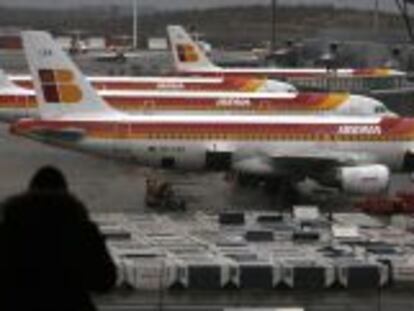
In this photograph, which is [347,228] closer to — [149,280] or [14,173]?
[149,280]

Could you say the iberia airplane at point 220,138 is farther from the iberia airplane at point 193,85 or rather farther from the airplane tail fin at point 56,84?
the iberia airplane at point 193,85

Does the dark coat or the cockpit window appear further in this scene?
the cockpit window

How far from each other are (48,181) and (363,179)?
3184cm

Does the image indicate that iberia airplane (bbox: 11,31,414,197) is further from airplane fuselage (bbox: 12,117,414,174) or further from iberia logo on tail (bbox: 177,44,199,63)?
iberia logo on tail (bbox: 177,44,199,63)

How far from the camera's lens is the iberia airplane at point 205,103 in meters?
55.5

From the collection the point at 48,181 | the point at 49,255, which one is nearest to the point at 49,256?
the point at 49,255

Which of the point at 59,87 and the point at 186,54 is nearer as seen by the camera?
the point at 59,87

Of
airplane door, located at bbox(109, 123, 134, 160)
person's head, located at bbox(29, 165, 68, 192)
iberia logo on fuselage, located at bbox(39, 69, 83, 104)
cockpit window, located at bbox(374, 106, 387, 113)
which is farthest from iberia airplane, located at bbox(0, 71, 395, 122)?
person's head, located at bbox(29, 165, 68, 192)

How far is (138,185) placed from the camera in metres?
43.8

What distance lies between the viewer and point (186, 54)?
91.8 metres

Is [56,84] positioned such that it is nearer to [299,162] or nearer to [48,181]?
[299,162]

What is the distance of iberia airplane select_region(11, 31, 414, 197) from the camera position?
130 ft

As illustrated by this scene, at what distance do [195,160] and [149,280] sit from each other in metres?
15.9

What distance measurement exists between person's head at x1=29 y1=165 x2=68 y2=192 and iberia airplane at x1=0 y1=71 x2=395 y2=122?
48265mm
